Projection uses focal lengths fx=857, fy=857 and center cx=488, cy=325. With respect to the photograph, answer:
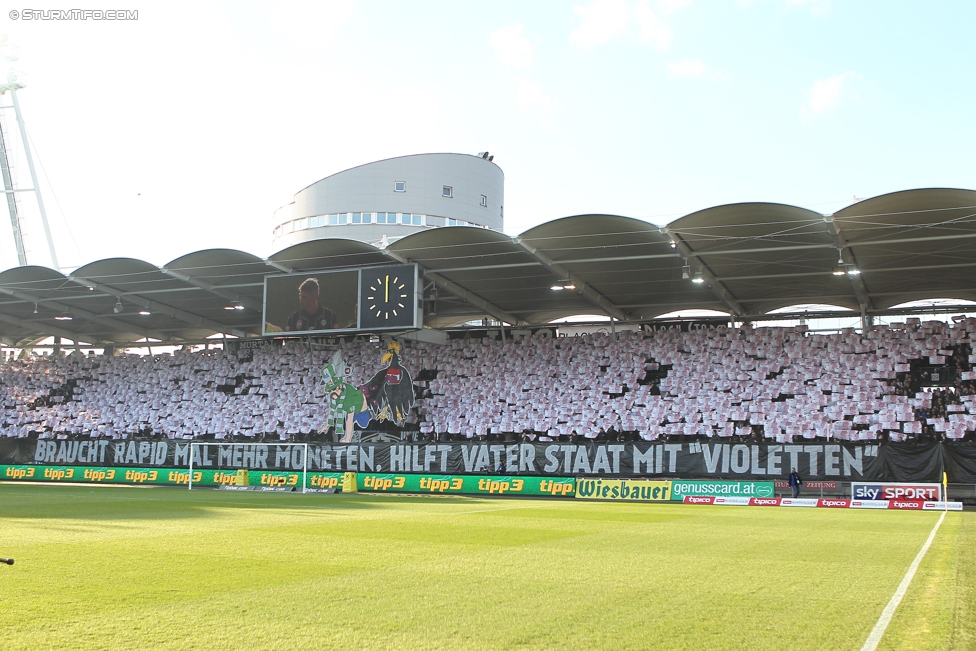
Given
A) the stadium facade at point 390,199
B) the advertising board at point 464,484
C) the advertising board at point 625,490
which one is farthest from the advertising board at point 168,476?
the stadium facade at point 390,199

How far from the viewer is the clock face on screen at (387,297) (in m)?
29.8

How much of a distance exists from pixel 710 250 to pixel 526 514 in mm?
12223

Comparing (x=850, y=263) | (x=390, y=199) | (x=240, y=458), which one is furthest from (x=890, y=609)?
(x=390, y=199)

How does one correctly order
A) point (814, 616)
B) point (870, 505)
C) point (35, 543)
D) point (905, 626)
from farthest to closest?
point (870, 505)
point (35, 543)
point (814, 616)
point (905, 626)

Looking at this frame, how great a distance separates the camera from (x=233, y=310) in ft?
132

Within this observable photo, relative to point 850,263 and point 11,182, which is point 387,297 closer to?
point 850,263

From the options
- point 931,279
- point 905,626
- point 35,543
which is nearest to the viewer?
point 905,626

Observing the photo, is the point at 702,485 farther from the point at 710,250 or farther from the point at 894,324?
the point at 894,324

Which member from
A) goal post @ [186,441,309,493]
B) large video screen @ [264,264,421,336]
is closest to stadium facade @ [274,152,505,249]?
goal post @ [186,441,309,493]

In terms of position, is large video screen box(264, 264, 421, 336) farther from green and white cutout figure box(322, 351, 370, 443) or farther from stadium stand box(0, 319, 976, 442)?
stadium stand box(0, 319, 976, 442)

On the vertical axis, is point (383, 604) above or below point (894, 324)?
below

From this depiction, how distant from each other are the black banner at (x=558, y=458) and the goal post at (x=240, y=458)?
0.13 ft

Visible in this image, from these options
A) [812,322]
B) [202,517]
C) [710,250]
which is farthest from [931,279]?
[202,517]

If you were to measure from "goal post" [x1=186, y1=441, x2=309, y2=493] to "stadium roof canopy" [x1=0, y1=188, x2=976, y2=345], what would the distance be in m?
6.23
